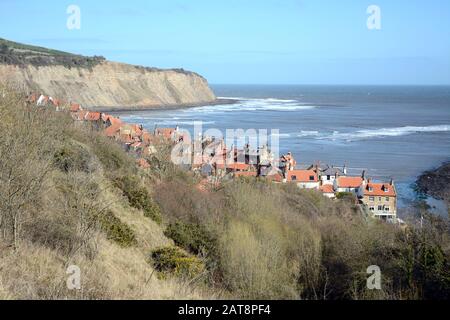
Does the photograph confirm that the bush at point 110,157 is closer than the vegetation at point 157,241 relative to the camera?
No

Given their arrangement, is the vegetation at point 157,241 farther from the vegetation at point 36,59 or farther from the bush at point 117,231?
the vegetation at point 36,59

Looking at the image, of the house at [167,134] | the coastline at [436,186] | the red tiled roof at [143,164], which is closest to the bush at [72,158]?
the red tiled roof at [143,164]

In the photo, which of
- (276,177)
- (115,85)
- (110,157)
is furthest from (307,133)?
(115,85)

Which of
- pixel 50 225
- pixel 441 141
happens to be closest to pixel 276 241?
pixel 50 225

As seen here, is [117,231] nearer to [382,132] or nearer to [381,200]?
[381,200]

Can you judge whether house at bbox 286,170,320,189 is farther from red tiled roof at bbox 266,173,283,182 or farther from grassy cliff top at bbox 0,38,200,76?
grassy cliff top at bbox 0,38,200,76

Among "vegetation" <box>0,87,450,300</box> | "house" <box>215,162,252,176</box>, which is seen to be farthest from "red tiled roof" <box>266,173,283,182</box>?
"vegetation" <box>0,87,450,300</box>

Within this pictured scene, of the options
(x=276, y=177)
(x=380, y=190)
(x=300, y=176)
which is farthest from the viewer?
(x=300, y=176)
